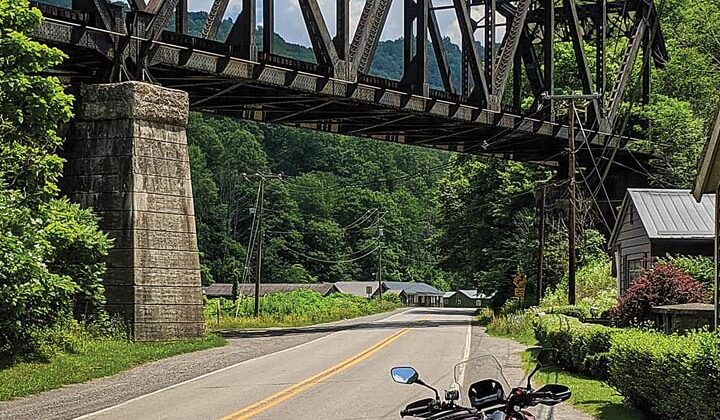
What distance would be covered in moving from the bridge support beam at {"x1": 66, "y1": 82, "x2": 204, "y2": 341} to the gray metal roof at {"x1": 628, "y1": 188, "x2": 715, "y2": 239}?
12.8 meters

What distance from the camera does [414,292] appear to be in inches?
5566

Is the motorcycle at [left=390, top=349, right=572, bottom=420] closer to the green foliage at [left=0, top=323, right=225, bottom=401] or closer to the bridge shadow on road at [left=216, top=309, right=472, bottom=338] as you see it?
the green foliage at [left=0, top=323, right=225, bottom=401]

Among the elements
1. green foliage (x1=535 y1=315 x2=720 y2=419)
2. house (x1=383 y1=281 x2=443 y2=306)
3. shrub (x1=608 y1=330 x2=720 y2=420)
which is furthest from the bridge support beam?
house (x1=383 y1=281 x2=443 y2=306)

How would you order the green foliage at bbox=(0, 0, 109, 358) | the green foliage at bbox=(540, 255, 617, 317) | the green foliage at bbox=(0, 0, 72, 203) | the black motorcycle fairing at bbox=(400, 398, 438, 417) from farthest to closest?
the green foliage at bbox=(540, 255, 617, 317) → the green foliage at bbox=(0, 0, 72, 203) → the green foliage at bbox=(0, 0, 109, 358) → the black motorcycle fairing at bbox=(400, 398, 438, 417)

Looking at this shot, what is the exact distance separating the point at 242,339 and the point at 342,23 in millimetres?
10790

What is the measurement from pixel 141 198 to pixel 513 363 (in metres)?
9.99

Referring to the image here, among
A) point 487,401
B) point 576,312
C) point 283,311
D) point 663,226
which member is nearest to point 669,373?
point 487,401

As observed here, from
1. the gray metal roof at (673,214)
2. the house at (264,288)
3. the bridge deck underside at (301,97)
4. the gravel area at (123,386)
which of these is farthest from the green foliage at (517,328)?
the house at (264,288)

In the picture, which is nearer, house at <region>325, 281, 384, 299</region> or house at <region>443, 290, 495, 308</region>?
house at <region>325, 281, 384, 299</region>

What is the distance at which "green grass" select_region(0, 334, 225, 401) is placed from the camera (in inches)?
744

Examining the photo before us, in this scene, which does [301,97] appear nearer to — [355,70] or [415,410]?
[355,70]

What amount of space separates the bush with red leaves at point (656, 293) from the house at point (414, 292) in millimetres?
107665

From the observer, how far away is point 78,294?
84.5 feet

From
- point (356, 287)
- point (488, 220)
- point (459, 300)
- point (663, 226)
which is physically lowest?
point (459, 300)
